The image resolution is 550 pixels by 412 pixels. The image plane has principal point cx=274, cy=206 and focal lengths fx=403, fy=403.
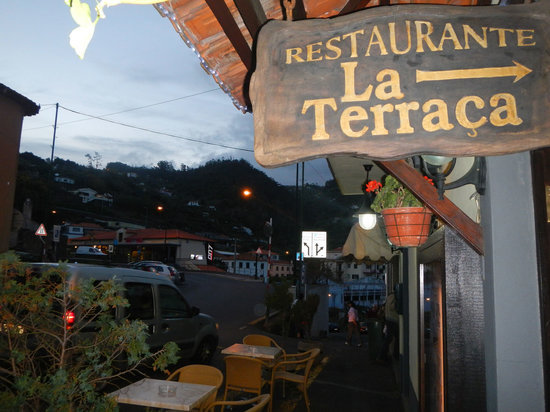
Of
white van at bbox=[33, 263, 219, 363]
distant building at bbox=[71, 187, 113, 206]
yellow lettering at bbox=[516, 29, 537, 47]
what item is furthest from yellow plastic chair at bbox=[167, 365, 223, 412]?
distant building at bbox=[71, 187, 113, 206]

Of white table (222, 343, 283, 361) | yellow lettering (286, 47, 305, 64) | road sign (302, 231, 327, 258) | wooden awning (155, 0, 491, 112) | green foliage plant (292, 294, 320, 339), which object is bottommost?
green foliage plant (292, 294, 320, 339)

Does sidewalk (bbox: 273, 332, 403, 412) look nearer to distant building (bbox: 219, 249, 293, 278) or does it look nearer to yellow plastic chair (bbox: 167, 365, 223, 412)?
yellow plastic chair (bbox: 167, 365, 223, 412)

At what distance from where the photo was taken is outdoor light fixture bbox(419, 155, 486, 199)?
2.52m

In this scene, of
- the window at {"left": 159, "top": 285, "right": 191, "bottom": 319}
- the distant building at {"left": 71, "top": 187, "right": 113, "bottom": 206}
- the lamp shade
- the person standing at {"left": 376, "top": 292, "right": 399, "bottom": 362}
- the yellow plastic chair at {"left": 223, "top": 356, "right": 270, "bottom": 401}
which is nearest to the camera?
the yellow plastic chair at {"left": 223, "top": 356, "right": 270, "bottom": 401}

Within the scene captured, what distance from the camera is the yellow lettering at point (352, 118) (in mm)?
1520

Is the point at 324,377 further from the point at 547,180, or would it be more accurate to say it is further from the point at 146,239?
the point at 146,239

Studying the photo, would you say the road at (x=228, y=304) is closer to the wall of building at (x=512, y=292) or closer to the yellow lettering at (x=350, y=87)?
the wall of building at (x=512, y=292)

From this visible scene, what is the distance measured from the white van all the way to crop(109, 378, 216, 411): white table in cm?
203

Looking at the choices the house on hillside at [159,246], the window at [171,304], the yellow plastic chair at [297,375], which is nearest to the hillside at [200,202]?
the house on hillside at [159,246]

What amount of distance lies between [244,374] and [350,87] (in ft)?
17.1

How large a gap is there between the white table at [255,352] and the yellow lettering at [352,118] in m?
5.66

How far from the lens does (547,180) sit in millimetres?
2191

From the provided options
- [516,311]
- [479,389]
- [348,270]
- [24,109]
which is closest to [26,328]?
[516,311]

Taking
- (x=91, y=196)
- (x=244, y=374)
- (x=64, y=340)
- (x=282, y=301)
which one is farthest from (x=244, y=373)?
(x=91, y=196)
